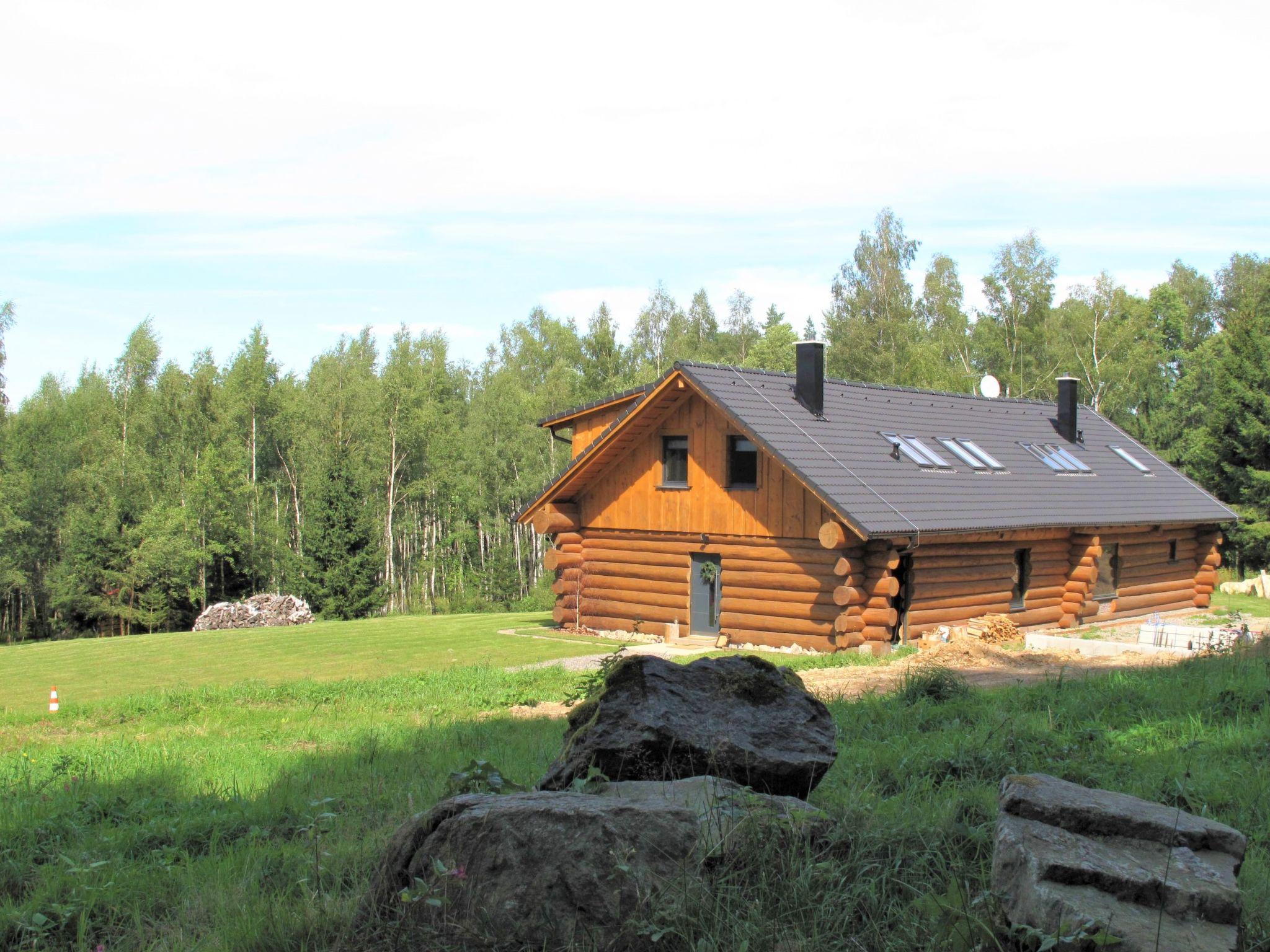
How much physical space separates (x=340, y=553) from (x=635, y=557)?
22.4 m

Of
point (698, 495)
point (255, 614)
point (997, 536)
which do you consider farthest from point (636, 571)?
point (255, 614)

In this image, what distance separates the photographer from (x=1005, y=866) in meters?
3.96

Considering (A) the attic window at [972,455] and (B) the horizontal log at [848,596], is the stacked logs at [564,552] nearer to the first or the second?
(B) the horizontal log at [848,596]

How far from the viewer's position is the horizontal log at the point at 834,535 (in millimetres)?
20453

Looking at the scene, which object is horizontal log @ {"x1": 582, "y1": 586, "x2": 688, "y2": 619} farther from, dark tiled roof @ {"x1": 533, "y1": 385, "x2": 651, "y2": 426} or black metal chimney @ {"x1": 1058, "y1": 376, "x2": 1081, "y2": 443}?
black metal chimney @ {"x1": 1058, "y1": 376, "x2": 1081, "y2": 443}

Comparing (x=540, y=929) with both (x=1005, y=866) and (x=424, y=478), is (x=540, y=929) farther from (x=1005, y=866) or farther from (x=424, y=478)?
(x=424, y=478)

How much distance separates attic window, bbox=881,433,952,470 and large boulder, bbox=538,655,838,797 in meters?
18.5

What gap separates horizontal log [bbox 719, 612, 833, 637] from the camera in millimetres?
21891

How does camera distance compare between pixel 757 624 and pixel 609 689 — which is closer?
pixel 609 689

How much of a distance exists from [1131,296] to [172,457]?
53.6m

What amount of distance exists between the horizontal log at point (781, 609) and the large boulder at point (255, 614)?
62.0ft

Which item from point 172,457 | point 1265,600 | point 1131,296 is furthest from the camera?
point 1131,296

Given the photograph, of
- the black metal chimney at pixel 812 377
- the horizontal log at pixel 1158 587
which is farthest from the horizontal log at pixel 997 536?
the horizontal log at pixel 1158 587

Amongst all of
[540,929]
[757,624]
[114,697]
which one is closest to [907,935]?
[540,929]
